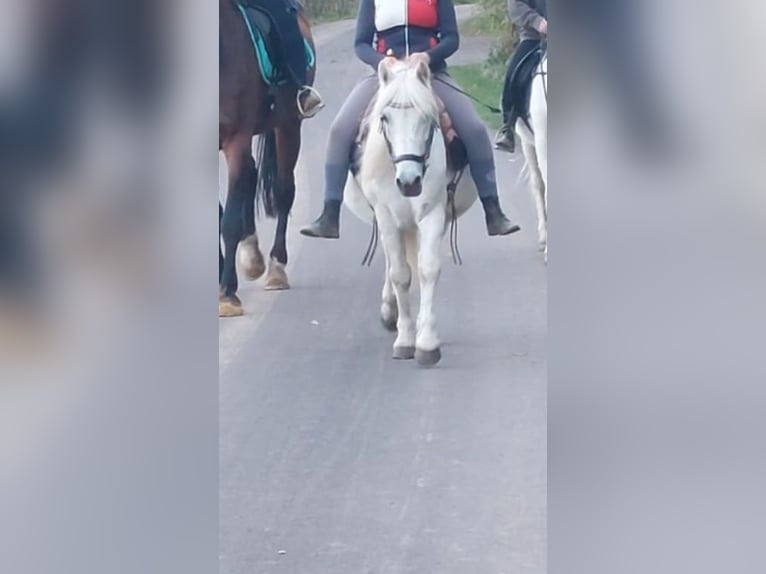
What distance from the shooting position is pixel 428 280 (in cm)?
318

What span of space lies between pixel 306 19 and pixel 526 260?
79 cm

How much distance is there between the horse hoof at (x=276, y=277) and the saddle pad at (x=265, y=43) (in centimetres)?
44

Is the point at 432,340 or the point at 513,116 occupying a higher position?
the point at 513,116

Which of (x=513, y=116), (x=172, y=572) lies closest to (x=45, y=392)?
(x=172, y=572)

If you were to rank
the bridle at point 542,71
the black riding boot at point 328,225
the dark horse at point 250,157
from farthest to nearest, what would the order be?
the black riding boot at point 328,225 < the dark horse at point 250,157 < the bridle at point 542,71

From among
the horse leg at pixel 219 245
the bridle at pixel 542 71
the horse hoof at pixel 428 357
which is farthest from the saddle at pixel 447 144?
the horse hoof at pixel 428 357

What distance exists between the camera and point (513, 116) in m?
3.10

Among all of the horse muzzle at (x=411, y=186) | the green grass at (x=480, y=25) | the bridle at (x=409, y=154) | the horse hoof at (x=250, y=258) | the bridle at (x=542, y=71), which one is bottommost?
the horse hoof at (x=250, y=258)

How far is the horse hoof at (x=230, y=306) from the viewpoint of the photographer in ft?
10.3

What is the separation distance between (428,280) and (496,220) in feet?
0.73

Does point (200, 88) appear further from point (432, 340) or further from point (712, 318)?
point (712, 318)

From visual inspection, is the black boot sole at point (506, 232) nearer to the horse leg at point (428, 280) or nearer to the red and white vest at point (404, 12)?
the horse leg at point (428, 280)

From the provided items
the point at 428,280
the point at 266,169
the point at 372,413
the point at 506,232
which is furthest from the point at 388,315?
the point at 266,169

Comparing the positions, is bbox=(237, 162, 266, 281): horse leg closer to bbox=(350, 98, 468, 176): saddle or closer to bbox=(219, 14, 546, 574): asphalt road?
bbox=(219, 14, 546, 574): asphalt road
